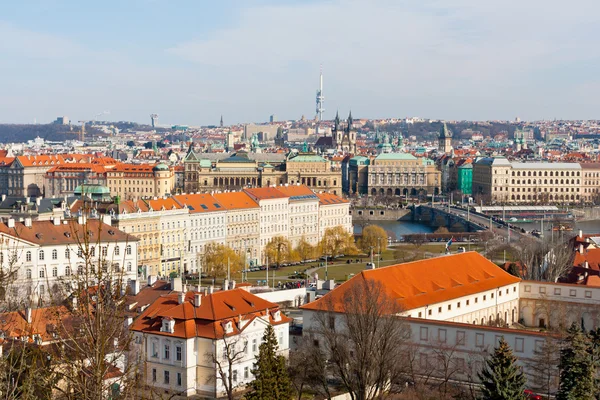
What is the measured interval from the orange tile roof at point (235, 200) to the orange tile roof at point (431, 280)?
30.7 metres

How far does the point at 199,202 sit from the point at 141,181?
43.7m

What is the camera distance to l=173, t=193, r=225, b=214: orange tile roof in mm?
65250

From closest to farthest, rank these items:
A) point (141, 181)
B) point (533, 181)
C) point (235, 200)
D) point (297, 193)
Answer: point (235, 200) < point (297, 193) < point (141, 181) < point (533, 181)

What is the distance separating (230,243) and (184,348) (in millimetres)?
38232

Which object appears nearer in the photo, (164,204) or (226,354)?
(226,354)

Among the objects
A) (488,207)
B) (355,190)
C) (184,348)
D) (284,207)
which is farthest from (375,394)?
(355,190)

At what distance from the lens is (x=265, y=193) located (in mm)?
73125

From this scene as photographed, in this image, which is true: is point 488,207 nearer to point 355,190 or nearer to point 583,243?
point 355,190

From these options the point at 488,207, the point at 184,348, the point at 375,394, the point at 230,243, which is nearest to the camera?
the point at 375,394

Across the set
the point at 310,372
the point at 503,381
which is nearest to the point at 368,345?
the point at 310,372

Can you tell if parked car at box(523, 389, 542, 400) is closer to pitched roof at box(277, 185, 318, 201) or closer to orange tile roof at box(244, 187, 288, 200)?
orange tile roof at box(244, 187, 288, 200)

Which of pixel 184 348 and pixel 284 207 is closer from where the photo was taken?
pixel 184 348

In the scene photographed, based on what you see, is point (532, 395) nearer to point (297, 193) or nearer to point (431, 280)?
point (431, 280)

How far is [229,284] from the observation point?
39.5 meters
